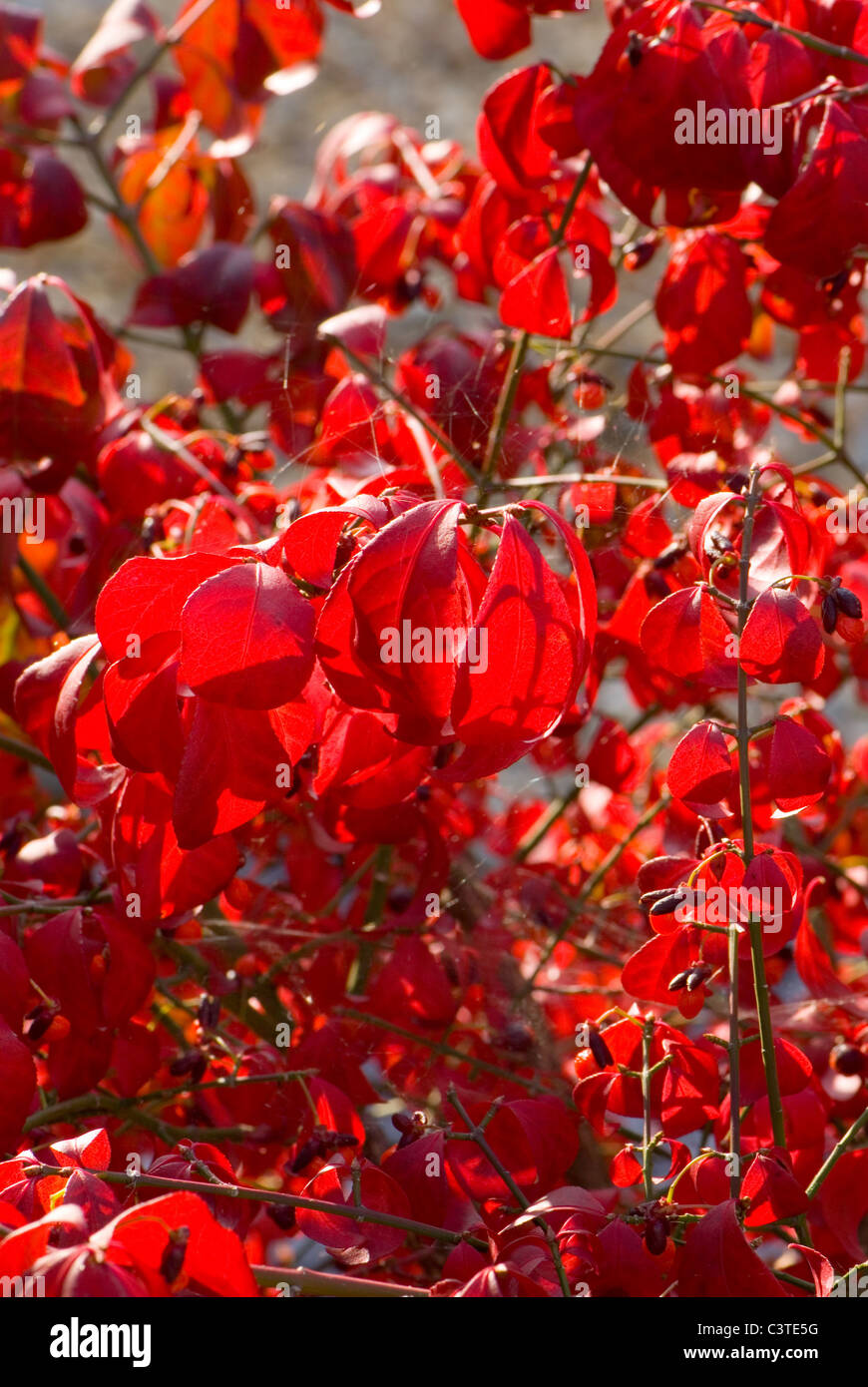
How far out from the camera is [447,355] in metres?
A: 1.17

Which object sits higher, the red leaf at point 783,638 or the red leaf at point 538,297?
the red leaf at point 538,297

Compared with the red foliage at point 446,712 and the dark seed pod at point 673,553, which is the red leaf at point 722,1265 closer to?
the red foliage at point 446,712

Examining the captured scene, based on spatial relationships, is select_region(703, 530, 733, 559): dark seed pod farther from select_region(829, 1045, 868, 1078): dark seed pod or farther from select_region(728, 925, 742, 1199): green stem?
select_region(829, 1045, 868, 1078): dark seed pod

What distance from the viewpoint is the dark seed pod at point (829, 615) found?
707 millimetres

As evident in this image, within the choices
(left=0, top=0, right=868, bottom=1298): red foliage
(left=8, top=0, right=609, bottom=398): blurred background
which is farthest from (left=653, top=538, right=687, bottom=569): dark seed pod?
(left=8, top=0, right=609, bottom=398): blurred background

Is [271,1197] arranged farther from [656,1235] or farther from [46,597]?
[46,597]

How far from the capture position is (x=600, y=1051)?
0.81m

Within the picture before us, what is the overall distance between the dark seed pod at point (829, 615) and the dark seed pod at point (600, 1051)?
0.31 meters

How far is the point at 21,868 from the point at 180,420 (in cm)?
57

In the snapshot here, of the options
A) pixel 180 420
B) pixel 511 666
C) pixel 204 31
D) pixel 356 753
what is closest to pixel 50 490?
pixel 180 420

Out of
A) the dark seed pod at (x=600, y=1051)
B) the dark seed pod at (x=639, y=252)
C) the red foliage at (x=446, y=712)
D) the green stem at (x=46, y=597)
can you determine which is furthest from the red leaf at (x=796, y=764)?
the green stem at (x=46, y=597)

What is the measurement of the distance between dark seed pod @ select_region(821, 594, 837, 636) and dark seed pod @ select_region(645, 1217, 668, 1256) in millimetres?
348

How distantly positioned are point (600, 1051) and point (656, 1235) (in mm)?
132
